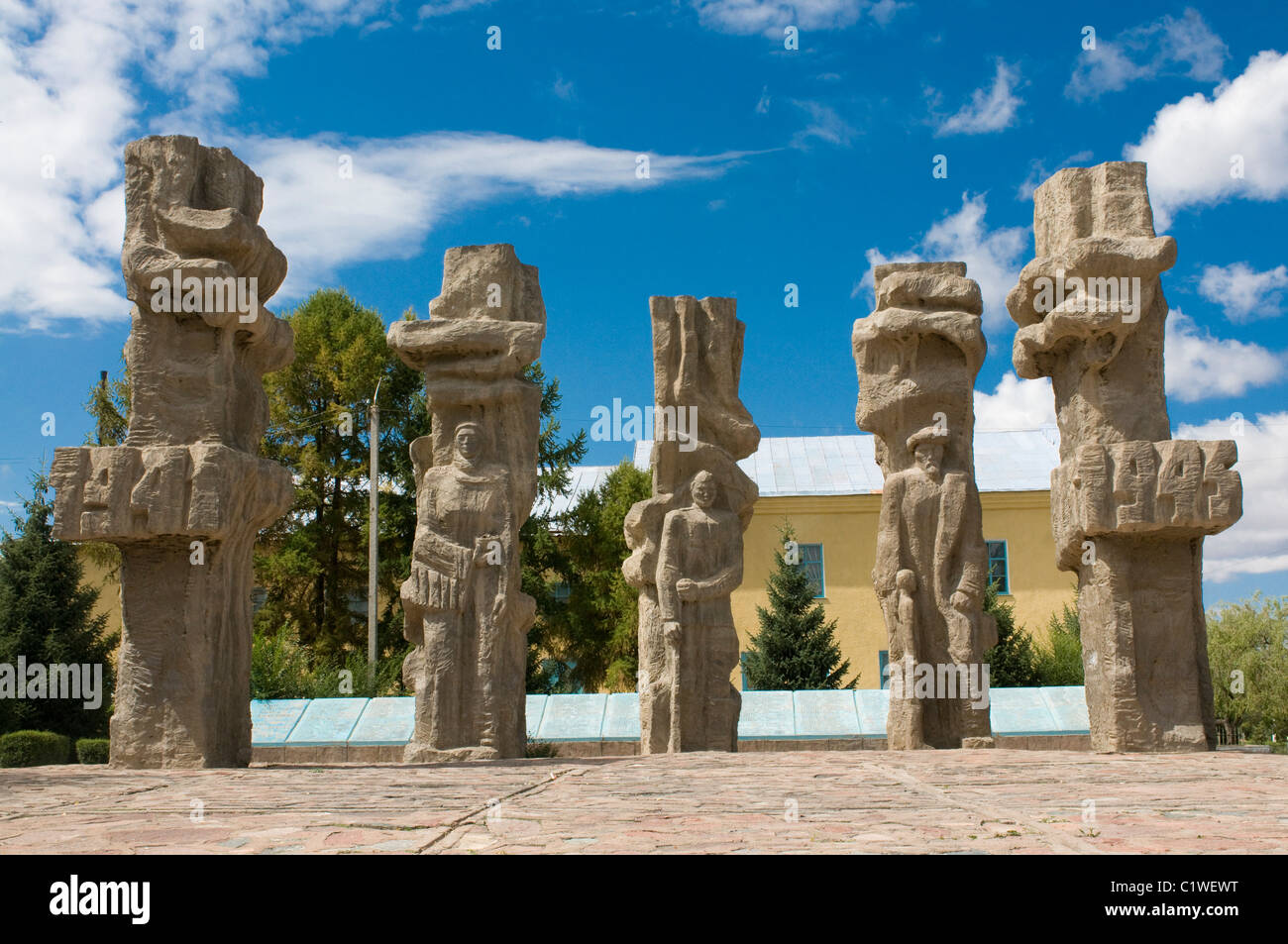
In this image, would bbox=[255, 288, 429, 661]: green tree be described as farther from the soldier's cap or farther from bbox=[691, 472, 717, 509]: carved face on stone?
the soldier's cap

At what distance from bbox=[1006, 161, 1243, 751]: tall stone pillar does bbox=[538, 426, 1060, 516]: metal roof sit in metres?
13.8

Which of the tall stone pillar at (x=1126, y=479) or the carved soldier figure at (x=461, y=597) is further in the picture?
the carved soldier figure at (x=461, y=597)

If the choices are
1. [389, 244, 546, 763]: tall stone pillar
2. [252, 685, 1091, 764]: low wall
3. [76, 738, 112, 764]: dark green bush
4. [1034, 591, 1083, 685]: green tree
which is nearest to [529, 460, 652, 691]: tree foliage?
Result: [1034, 591, 1083, 685]: green tree

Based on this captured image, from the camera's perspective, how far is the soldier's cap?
1003 cm

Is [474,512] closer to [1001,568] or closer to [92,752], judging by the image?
[92,752]

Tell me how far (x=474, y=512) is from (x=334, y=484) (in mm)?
15258

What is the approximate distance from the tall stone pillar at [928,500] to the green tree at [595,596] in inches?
567

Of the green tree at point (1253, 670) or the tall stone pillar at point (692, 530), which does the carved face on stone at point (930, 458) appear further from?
the green tree at point (1253, 670)

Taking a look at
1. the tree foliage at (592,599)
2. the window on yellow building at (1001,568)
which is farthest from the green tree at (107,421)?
the window on yellow building at (1001,568)

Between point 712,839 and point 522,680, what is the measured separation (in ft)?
19.3

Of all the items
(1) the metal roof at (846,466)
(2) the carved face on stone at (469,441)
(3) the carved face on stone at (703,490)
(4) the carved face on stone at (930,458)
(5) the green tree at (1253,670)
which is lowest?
(5) the green tree at (1253,670)

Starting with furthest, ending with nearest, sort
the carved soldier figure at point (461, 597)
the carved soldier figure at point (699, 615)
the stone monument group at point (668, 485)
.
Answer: the carved soldier figure at point (699, 615), the carved soldier figure at point (461, 597), the stone monument group at point (668, 485)

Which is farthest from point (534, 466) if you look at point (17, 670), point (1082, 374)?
point (17, 670)

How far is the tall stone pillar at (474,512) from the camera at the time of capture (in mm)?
9359
